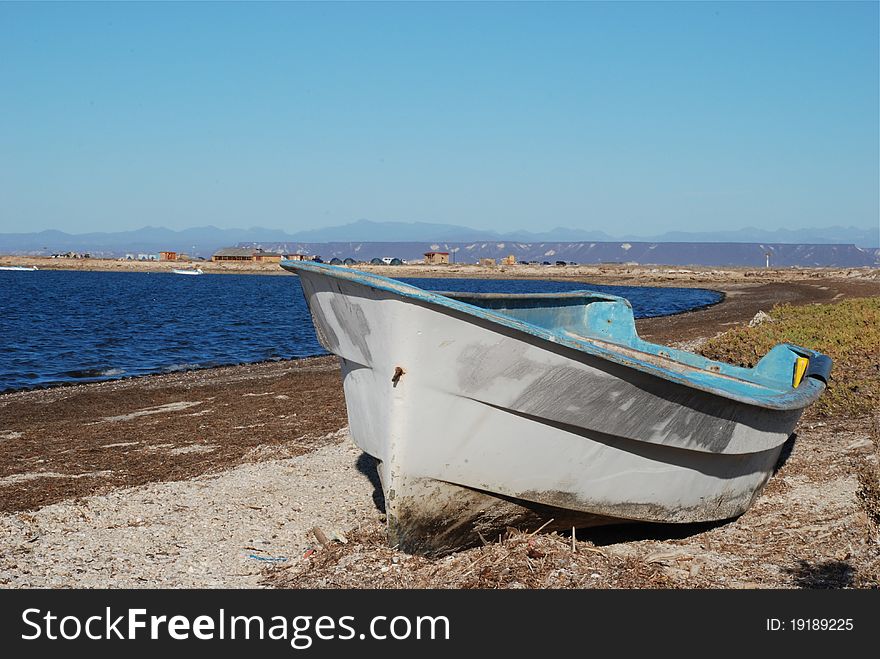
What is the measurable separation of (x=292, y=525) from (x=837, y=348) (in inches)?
393

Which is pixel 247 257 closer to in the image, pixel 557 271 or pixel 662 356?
pixel 557 271

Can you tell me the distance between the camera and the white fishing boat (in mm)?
5520

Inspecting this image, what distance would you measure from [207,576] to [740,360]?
10660 mm

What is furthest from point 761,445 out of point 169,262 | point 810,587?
point 169,262

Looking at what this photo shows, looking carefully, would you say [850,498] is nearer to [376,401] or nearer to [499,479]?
[499,479]

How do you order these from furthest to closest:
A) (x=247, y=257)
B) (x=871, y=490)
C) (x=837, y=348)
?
(x=247, y=257) → (x=837, y=348) → (x=871, y=490)

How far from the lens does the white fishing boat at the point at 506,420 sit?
5520 mm

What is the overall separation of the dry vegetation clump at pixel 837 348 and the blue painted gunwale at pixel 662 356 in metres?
1.19

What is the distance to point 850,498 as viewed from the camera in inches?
280

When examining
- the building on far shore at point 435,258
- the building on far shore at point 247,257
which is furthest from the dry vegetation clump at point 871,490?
the building on far shore at point 247,257

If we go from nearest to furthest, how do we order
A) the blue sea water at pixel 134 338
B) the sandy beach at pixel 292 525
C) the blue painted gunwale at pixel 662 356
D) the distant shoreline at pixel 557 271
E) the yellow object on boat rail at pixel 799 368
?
1. the blue painted gunwale at pixel 662 356
2. the sandy beach at pixel 292 525
3. the yellow object on boat rail at pixel 799 368
4. the blue sea water at pixel 134 338
5. the distant shoreline at pixel 557 271

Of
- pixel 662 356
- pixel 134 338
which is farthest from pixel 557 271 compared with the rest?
pixel 662 356

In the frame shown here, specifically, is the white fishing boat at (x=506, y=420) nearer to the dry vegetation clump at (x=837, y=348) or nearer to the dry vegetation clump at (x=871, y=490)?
the dry vegetation clump at (x=871, y=490)

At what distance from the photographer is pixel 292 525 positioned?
23.7 ft
